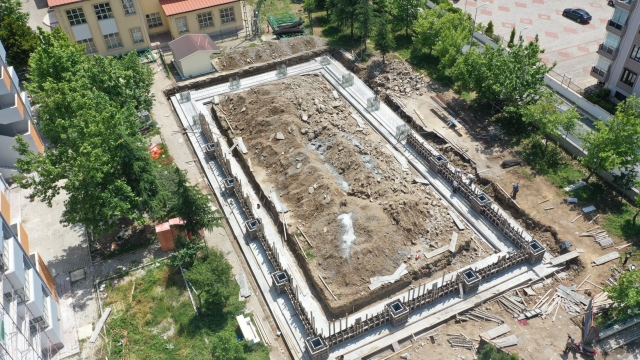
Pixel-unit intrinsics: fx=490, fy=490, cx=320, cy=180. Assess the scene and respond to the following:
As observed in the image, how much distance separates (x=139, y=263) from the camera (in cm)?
3014

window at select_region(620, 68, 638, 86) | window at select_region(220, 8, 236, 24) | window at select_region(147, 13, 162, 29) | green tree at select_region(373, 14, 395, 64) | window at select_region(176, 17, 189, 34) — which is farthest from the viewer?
window at select_region(220, 8, 236, 24)

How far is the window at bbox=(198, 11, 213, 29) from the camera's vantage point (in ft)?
171

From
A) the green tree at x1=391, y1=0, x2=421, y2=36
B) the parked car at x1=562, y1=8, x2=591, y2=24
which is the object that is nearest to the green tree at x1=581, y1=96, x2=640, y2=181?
the green tree at x1=391, y1=0, x2=421, y2=36

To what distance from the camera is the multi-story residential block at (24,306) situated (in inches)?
825

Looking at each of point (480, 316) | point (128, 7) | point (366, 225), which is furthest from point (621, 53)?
point (128, 7)

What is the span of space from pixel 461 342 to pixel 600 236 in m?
12.0

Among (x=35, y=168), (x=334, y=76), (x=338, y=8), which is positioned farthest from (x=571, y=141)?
(x=35, y=168)

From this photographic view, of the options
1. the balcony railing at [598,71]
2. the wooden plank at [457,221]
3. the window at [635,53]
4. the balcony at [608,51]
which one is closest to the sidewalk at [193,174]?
the wooden plank at [457,221]

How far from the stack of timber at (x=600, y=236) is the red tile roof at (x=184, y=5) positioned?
133ft

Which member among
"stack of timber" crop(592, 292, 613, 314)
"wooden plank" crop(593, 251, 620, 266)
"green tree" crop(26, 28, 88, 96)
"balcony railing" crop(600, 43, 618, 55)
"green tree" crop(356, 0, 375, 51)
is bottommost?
"stack of timber" crop(592, 292, 613, 314)

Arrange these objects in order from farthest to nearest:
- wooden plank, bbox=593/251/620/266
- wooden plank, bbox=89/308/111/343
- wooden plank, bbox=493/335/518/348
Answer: wooden plank, bbox=593/251/620/266, wooden plank, bbox=89/308/111/343, wooden plank, bbox=493/335/518/348

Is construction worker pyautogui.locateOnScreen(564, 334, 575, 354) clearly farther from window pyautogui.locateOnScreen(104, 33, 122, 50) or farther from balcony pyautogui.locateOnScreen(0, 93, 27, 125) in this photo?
window pyautogui.locateOnScreen(104, 33, 122, 50)

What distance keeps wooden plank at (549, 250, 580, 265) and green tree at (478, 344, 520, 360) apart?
293 inches

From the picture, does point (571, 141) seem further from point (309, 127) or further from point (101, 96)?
point (101, 96)
